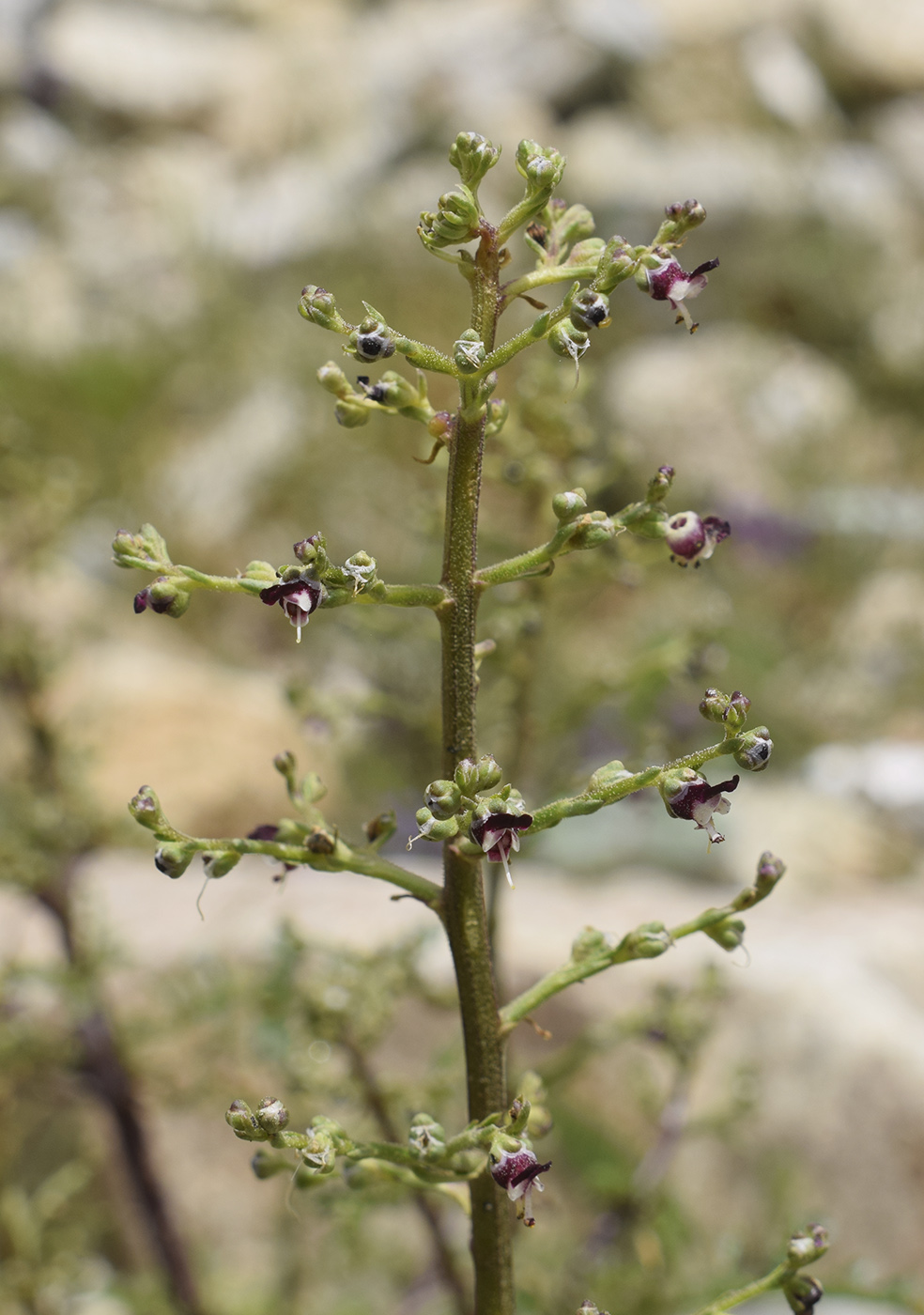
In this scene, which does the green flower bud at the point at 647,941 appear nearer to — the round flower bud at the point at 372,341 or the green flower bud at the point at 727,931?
the green flower bud at the point at 727,931

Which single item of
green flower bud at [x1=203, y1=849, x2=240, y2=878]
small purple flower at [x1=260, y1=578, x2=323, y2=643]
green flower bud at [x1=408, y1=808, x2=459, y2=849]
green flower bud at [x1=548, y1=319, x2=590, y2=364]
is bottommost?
green flower bud at [x1=408, y1=808, x2=459, y2=849]

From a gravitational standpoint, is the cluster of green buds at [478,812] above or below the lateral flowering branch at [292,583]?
below

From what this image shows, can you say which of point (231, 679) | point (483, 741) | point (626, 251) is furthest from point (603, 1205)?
point (231, 679)

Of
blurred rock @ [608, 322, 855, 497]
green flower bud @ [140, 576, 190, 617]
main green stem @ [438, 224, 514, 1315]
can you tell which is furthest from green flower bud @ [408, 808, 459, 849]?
blurred rock @ [608, 322, 855, 497]

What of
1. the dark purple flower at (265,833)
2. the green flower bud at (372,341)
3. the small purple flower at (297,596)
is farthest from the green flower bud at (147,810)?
the green flower bud at (372,341)

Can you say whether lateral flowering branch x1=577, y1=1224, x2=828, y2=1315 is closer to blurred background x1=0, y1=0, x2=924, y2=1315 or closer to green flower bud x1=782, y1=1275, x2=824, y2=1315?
green flower bud x1=782, y1=1275, x2=824, y2=1315

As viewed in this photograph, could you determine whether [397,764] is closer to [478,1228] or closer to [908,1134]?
[908,1134]

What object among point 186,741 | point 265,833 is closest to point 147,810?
point 265,833
